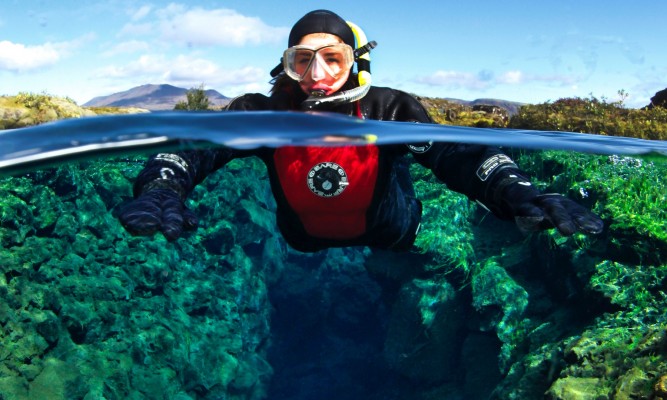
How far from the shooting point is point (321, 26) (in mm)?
4227

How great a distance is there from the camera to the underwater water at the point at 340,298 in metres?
8.68

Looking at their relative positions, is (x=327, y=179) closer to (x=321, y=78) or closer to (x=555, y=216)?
(x=321, y=78)

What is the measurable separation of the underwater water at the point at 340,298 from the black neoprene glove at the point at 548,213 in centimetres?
232

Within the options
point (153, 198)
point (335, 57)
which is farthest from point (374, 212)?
point (153, 198)

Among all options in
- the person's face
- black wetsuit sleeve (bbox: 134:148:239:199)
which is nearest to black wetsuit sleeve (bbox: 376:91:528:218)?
the person's face

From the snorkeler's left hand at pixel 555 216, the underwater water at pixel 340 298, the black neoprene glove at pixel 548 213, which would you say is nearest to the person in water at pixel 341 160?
the black neoprene glove at pixel 548 213

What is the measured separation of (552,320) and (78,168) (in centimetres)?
979

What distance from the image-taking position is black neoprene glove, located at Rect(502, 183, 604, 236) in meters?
2.59

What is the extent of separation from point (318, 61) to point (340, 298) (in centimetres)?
1121

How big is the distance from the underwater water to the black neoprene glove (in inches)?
91.4

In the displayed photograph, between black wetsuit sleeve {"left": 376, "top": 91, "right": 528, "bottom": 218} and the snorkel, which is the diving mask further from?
black wetsuit sleeve {"left": 376, "top": 91, "right": 528, "bottom": 218}

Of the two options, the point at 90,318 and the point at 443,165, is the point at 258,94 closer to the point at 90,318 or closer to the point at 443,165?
the point at 443,165

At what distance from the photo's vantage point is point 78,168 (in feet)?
38.5

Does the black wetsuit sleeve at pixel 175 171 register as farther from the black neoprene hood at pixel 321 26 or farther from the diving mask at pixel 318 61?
the black neoprene hood at pixel 321 26
